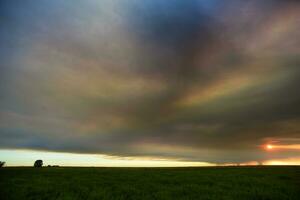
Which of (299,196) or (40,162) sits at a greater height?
(40,162)

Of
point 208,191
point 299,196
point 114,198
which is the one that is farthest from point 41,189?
point 299,196

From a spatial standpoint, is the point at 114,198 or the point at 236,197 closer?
the point at 114,198

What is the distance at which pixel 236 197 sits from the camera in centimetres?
2288

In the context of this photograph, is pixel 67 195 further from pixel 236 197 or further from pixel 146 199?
pixel 236 197

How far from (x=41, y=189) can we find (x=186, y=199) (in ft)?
44.7

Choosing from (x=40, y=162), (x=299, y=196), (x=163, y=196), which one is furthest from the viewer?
(x=40, y=162)

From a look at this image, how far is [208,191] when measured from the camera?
25.8 meters

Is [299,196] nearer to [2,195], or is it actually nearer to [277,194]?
[277,194]

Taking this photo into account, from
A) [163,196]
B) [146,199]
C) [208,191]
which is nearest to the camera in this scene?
[146,199]

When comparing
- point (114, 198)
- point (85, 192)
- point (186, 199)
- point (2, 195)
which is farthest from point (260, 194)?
point (2, 195)

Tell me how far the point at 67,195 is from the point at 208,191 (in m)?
12.8

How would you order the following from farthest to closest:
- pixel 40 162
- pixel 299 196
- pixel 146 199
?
pixel 40 162, pixel 299 196, pixel 146 199

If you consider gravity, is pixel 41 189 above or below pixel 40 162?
below

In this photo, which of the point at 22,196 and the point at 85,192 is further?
the point at 85,192
